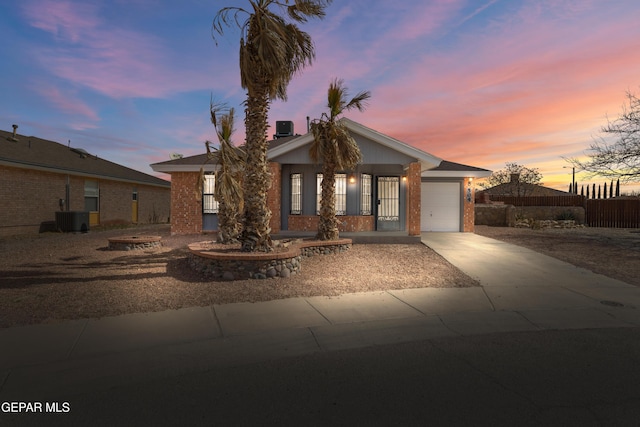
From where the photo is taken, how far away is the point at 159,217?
28.8m

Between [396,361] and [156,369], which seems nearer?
[156,369]

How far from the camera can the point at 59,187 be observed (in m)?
19.2

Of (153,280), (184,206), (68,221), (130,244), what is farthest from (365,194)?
(68,221)

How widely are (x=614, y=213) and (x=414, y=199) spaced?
58.4ft

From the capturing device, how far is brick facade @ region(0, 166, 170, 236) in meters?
16.3

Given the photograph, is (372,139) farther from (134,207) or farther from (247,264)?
(134,207)

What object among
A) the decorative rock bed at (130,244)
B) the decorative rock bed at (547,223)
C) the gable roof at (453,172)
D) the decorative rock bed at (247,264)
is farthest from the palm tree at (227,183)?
the decorative rock bed at (547,223)

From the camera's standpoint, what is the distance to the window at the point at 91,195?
2134 cm

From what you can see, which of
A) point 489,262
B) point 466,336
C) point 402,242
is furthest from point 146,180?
point 466,336

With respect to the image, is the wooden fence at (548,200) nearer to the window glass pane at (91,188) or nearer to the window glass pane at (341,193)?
the window glass pane at (341,193)

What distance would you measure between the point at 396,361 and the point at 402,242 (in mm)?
9919

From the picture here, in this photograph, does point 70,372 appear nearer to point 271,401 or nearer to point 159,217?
point 271,401

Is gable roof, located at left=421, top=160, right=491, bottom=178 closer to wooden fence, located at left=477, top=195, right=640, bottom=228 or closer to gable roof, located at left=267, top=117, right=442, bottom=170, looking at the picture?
gable roof, located at left=267, top=117, right=442, bottom=170

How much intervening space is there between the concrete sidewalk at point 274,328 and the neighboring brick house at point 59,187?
49.9 ft
